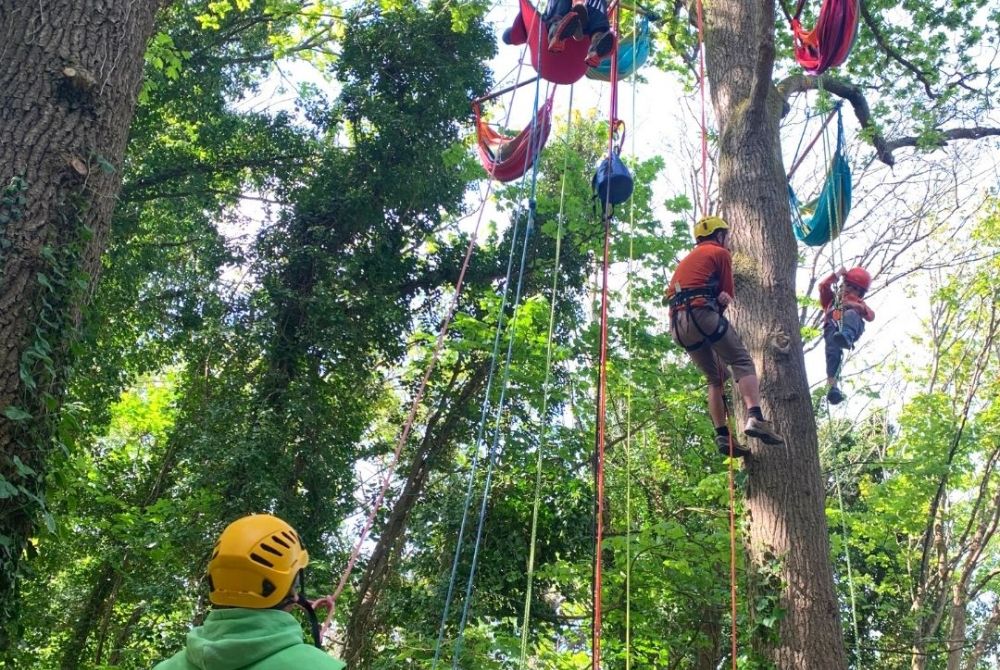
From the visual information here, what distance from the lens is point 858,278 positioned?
20.1ft

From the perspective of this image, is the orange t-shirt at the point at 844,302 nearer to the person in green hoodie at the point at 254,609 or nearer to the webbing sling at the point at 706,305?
the webbing sling at the point at 706,305

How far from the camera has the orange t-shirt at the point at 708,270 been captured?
13.1 feet

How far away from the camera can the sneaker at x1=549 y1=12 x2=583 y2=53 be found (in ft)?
16.3

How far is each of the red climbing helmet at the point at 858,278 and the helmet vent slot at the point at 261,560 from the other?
18.2 ft

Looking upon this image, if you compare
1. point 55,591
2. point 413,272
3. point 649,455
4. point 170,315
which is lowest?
point 55,591

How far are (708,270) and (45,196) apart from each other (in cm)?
277

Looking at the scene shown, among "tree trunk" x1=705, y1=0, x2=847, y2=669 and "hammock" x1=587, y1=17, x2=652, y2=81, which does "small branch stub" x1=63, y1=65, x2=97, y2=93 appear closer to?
"tree trunk" x1=705, y1=0, x2=847, y2=669

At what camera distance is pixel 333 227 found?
32.3 feet

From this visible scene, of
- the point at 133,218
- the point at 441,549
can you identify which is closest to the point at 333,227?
the point at 133,218

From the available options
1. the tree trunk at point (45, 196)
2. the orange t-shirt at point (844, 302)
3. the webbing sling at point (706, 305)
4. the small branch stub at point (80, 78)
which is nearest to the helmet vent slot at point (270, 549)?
the tree trunk at point (45, 196)

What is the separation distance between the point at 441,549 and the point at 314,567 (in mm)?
1459

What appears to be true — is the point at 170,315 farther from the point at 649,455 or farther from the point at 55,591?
the point at 649,455

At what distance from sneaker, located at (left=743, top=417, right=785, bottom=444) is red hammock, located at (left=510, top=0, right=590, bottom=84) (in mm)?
2835

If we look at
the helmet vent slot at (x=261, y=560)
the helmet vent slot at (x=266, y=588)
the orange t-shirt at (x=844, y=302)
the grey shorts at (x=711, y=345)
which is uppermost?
the orange t-shirt at (x=844, y=302)
